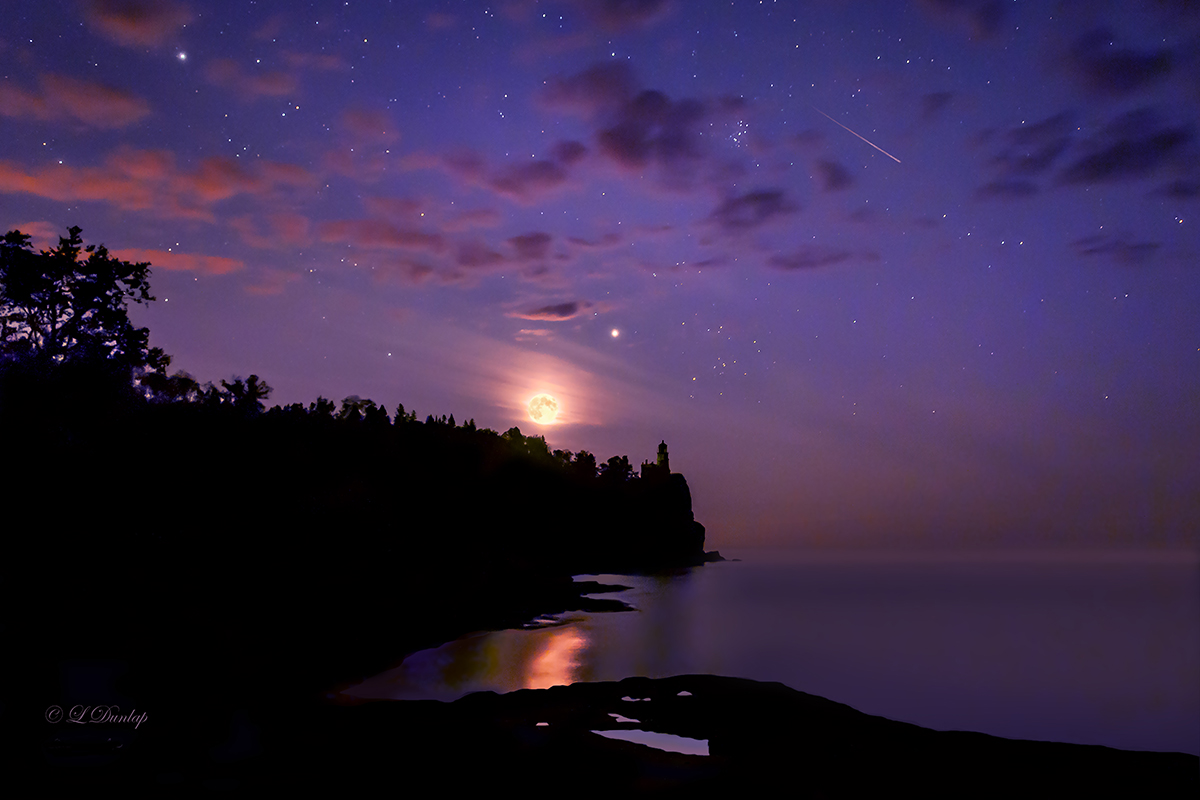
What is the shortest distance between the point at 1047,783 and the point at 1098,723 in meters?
20.2

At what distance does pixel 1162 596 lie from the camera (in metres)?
120

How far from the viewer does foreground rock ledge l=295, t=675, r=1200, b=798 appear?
38.1 ft

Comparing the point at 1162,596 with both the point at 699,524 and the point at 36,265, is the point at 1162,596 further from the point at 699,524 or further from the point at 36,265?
the point at 36,265

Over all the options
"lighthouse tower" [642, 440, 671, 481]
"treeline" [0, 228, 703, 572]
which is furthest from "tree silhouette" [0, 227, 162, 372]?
"lighthouse tower" [642, 440, 671, 481]

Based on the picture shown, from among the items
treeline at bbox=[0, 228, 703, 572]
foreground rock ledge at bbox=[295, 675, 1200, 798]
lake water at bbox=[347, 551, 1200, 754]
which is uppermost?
treeline at bbox=[0, 228, 703, 572]

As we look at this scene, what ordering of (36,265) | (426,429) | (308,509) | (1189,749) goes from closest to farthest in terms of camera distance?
(1189,749)
(308,509)
(36,265)
(426,429)

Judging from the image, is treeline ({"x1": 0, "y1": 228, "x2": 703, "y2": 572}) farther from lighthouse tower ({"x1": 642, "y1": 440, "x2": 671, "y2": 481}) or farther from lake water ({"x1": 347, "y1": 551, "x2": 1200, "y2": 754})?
lighthouse tower ({"x1": 642, "y1": 440, "x2": 671, "y2": 481})

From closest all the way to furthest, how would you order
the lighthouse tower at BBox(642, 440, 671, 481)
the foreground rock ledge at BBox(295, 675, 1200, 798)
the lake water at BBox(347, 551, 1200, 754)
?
the foreground rock ledge at BBox(295, 675, 1200, 798) < the lake water at BBox(347, 551, 1200, 754) < the lighthouse tower at BBox(642, 440, 671, 481)

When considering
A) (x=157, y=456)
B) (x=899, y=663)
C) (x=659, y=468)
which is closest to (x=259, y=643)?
(x=157, y=456)

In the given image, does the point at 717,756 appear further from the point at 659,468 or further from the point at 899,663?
the point at 659,468

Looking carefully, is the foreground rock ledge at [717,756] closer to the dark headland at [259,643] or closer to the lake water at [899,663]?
the dark headland at [259,643]

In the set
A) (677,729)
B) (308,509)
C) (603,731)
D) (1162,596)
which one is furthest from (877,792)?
(1162,596)

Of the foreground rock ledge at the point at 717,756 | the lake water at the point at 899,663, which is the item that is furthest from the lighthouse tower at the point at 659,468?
the foreground rock ledge at the point at 717,756

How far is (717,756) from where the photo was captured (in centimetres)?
1323
